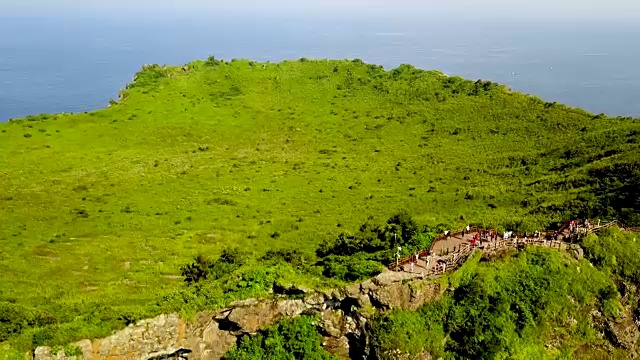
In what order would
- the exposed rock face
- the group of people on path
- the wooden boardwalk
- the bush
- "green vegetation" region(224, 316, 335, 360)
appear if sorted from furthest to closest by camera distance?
the bush
the group of people on path
the wooden boardwalk
"green vegetation" region(224, 316, 335, 360)
the exposed rock face

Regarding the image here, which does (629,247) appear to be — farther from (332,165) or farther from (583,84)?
(583,84)

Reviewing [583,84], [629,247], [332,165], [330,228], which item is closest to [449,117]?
[332,165]

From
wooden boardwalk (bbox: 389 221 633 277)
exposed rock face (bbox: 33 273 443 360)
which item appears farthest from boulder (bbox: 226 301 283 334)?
wooden boardwalk (bbox: 389 221 633 277)

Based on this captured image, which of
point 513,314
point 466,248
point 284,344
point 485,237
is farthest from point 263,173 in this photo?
point 513,314

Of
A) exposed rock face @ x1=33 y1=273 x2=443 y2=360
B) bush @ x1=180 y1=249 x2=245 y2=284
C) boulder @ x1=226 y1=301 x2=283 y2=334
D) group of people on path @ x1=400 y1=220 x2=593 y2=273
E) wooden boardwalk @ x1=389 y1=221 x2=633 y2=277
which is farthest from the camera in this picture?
bush @ x1=180 y1=249 x2=245 y2=284

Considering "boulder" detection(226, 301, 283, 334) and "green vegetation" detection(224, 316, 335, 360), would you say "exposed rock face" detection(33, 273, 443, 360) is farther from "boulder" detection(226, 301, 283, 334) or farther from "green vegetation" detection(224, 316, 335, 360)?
"green vegetation" detection(224, 316, 335, 360)

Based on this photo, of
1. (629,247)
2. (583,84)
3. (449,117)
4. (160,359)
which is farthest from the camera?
(583,84)
